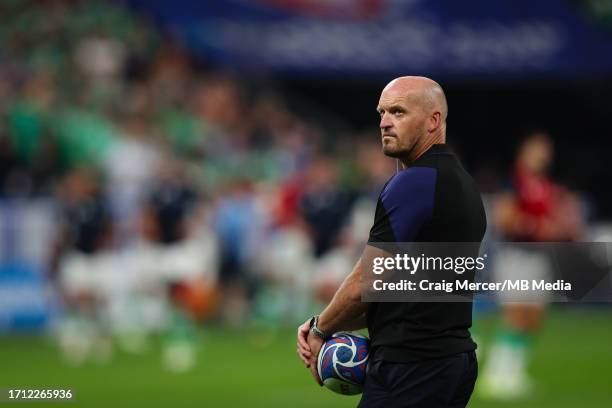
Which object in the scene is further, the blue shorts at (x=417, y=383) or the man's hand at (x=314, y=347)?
the man's hand at (x=314, y=347)

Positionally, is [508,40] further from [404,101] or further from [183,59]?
[404,101]

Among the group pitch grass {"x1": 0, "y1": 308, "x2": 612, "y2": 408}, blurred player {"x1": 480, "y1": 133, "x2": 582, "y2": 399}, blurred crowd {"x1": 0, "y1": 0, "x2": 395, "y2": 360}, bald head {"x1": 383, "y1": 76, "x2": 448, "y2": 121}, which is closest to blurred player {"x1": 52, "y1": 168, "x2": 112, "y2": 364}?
blurred crowd {"x1": 0, "y1": 0, "x2": 395, "y2": 360}

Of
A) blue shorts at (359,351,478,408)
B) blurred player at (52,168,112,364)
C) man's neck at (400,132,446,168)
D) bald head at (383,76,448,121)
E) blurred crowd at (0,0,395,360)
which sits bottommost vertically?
blue shorts at (359,351,478,408)

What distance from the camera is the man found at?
5.41 m

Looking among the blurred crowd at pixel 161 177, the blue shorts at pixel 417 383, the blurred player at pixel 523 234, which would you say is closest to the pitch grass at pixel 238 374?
the blurred player at pixel 523 234

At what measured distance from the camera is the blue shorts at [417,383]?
5.52 m

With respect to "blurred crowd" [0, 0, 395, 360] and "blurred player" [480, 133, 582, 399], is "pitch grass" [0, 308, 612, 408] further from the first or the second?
"blurred crowd" [0, 0, 395, 360]

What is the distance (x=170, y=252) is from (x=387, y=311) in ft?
39.8

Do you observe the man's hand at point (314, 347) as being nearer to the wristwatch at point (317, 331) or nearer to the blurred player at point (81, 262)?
the wristwatch at point (317, 331)

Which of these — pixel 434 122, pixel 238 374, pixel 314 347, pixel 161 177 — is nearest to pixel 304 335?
pixel 314 347

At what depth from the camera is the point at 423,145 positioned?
564 cm

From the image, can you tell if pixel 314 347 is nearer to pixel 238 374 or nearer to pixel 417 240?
pixel 417 240

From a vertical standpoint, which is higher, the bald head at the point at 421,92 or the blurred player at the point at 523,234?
the blurred player at the point at 523,234

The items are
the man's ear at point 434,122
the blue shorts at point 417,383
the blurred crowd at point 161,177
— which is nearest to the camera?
the blue shorts at point 417,383
